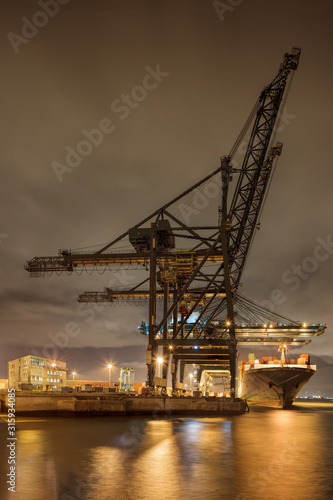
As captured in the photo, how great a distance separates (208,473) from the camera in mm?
10500

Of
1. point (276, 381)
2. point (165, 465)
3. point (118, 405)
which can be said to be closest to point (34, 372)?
point (276, 381)

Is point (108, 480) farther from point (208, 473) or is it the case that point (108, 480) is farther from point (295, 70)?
point (295, 70)

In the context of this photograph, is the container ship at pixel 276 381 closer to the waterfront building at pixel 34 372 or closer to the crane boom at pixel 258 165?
the crane boom at pixel 258 165

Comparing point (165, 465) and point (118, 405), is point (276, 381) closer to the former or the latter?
point (118, 405)

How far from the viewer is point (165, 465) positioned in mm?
11484

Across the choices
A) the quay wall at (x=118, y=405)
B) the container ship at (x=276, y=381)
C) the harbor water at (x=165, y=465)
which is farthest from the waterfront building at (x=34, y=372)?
the harbor water at (x=165, y=465)

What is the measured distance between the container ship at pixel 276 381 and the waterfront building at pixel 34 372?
4039 centimetres

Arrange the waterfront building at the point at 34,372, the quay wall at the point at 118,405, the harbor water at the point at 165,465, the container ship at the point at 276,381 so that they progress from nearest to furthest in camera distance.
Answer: the harbor water at the point at 165,465, the quay wall at the point at 118,405, the container ship at the point at 276,381, the waterfront building at the point at 34,372

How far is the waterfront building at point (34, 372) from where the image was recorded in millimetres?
86525

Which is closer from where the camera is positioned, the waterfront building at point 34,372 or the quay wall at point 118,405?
the quay wall at point 118,405

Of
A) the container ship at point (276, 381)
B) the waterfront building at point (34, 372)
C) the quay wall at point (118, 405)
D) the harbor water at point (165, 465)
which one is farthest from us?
the waterfront building at point (34, 372)

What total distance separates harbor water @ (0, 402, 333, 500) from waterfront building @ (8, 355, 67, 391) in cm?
6859

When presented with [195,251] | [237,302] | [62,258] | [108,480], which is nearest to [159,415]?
[195,251]

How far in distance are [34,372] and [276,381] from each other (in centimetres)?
5500
